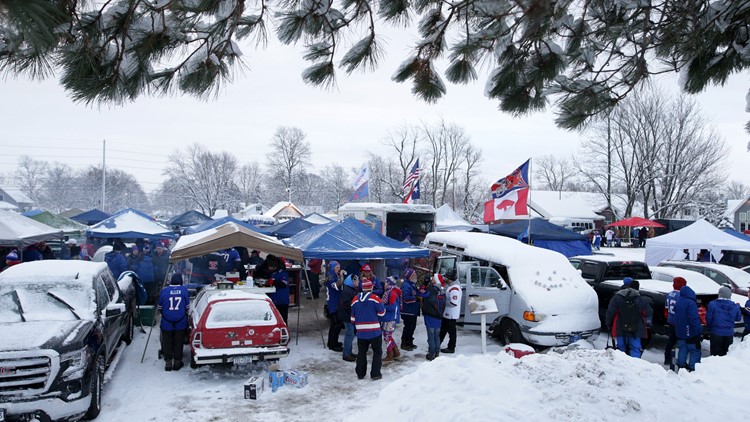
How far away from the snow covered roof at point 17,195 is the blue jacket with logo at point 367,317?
306 feet

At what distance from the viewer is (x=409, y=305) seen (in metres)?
9.60

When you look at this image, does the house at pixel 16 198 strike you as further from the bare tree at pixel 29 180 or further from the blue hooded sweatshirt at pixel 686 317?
the blue hooded sweatshirt at pixel 686 317

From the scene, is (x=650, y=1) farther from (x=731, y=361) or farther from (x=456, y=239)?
(x=456, y=239)

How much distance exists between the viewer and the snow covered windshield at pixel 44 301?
6.55 metres

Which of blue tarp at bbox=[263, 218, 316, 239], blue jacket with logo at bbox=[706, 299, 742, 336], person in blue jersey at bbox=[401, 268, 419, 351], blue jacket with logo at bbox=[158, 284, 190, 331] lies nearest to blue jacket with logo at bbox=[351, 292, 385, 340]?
person in blue jersey at bbox=[401, 268, 419, 351]

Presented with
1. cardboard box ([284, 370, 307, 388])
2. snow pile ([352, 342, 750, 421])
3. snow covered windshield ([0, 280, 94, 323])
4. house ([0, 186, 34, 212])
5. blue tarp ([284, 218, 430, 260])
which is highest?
house ([0, 186, 34, 212])

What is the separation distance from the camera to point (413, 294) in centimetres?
950

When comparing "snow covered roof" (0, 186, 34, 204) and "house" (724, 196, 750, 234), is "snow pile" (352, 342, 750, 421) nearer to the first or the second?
"house" (724, 196, 750, 234)

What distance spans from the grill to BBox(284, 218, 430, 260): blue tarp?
18.1 ft

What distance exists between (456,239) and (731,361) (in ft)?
20.5

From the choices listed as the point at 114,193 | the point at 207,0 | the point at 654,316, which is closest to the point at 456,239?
the point at 654,316

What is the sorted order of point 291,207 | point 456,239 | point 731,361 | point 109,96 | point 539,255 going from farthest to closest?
point 291,207 < point 456,239 < point 539,255 < point 731,361 < point 109,96

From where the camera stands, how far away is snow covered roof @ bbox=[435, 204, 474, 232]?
29.4 metres

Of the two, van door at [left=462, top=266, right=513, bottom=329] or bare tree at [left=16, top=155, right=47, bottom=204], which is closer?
van door at [left=462, top=266, right=513, bottom=329]
